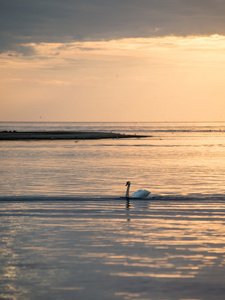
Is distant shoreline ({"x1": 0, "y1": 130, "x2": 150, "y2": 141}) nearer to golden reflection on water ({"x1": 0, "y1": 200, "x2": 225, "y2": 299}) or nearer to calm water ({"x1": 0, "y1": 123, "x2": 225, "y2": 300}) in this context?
calm water ({"x1": 0, "y1": 123, "x2": 225, "y2": 300})

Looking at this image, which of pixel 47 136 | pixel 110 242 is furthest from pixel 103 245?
pixel 47 136

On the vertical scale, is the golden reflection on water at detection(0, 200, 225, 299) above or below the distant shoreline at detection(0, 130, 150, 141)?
below

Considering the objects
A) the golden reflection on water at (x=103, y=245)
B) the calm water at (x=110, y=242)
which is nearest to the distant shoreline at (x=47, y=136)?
the calm water at (x=110, y=242)

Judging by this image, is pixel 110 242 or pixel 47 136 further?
pixel 47 136

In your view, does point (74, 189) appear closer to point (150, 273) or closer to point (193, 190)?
point (193, 190)

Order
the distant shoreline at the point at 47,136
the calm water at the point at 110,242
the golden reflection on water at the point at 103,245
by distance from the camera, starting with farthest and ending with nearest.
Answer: the distant shoreline at the point at 47,136
the golden reflection on water at the point at 103,245
the calm water at the point at 110,242

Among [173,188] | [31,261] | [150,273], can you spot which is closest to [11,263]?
[31,261]

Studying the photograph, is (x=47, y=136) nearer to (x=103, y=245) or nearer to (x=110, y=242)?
(x=110, y=242)

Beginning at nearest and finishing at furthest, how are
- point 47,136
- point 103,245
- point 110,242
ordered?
point 103,245, point 110,242, point 47,136

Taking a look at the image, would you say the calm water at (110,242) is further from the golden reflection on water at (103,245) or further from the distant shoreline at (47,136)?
the distant shoreline at (47,136)

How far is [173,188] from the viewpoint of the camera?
3331cm

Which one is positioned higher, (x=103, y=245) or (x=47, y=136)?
(x=47, y=136)

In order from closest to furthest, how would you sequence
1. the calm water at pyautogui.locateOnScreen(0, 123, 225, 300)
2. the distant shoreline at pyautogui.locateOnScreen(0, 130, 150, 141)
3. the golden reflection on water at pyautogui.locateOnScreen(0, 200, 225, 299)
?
the calm water at pyautogui.locateOnScreen(0, 123, 225, 300) < the golden reflection on water at pyautogui.locateOnScreen(0, 200, 225, 299) < the distant shoreline at pyautogui.locateOnScreen(0, 130, 150, 141)

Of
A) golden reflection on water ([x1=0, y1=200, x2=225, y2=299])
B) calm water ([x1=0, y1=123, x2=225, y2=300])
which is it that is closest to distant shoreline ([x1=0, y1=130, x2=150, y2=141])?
calm water ([x1=0, y1=123, x2=225, y2=300])
